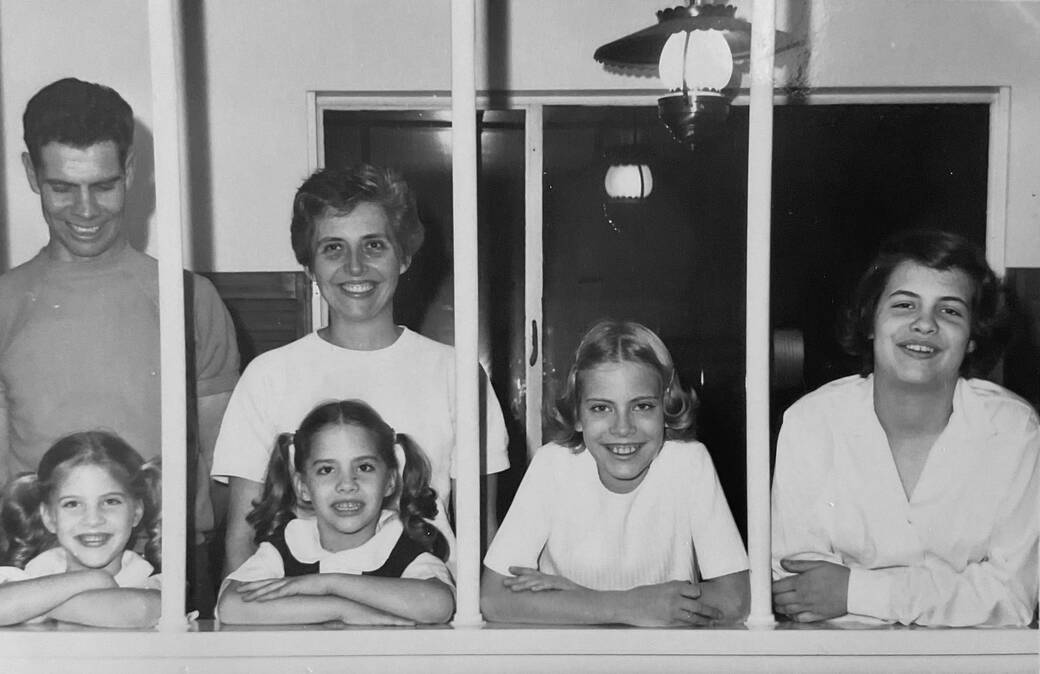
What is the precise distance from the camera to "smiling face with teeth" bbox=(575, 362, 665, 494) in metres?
2.24

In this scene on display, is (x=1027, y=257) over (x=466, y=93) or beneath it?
beneath

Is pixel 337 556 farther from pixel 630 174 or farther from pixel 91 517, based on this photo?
pixel 630 174

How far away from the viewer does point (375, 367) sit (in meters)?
2.28

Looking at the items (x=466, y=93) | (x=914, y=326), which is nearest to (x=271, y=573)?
(x=466, y=93)

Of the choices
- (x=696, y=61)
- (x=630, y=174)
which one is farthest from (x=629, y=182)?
(x=696, y=61)

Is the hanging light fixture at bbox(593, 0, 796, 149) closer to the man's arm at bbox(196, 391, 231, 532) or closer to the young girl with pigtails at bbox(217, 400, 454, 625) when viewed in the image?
the young girl with pigtails at bbox(217, 400, 454, 625)

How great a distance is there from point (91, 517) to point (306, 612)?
0.57 m

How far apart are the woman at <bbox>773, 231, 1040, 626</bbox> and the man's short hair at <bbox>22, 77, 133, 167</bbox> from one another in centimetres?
180

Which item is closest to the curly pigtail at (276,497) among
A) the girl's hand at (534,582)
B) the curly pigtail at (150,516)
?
the curly pigtail at (150,516)

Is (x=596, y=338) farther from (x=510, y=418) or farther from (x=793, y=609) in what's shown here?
(x=793, y=609)

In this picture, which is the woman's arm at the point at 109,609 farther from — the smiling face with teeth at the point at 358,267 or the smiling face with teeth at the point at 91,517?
the smiling face with teeth at the point at 358,267

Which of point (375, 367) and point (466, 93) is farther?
point (375, 367)

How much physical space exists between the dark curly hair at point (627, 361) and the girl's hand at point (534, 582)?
0.32m

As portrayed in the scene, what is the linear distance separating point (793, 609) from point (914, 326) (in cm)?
74
